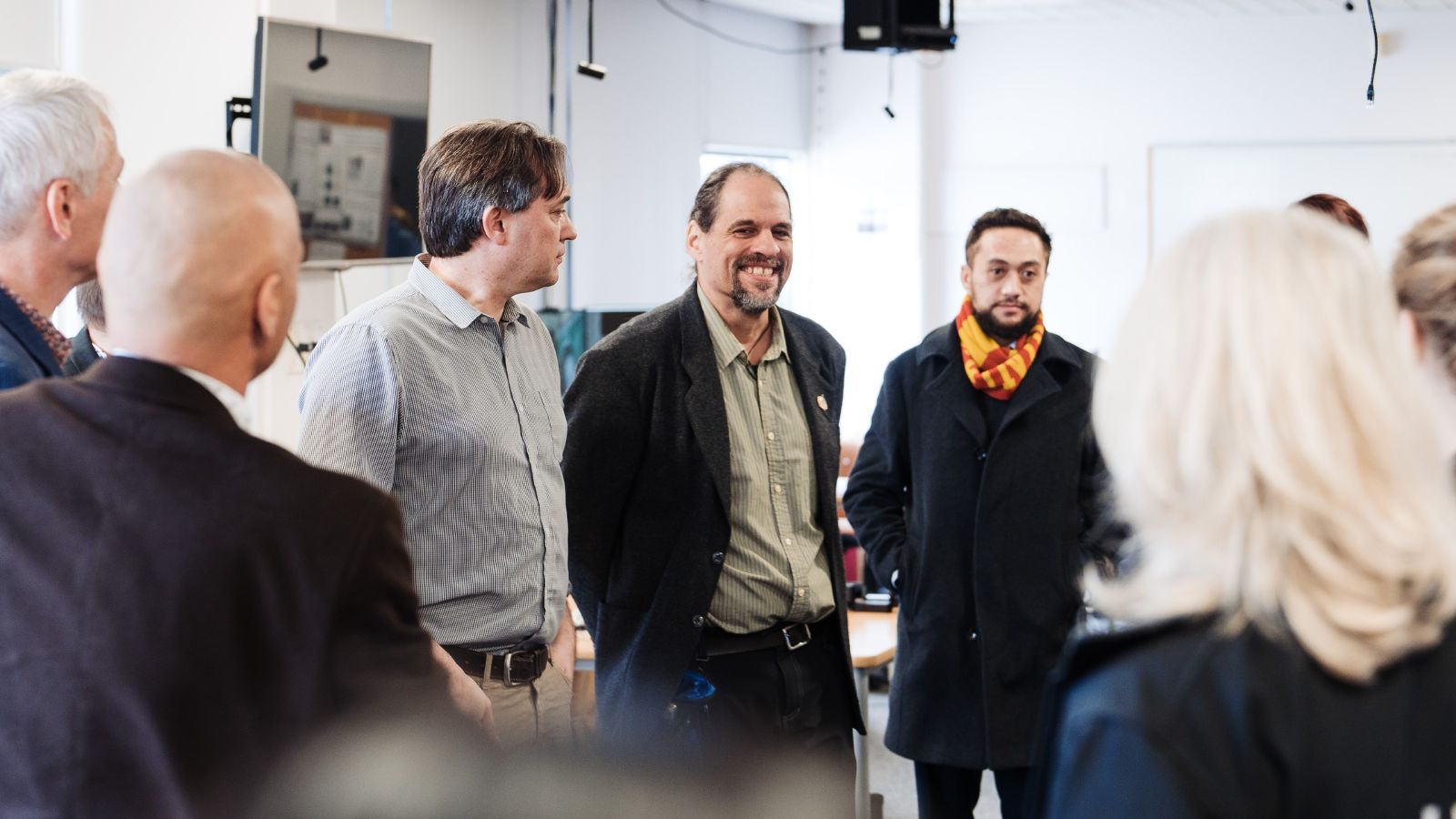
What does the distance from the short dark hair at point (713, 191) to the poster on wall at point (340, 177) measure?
207cm

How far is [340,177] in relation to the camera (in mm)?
4836

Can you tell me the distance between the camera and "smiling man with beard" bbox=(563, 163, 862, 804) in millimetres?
2730

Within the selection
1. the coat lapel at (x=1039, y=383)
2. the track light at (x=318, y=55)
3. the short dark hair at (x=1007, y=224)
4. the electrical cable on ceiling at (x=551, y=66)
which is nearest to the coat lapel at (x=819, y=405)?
the coat lapel at (x=1039, y=383)

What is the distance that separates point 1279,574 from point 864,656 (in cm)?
273

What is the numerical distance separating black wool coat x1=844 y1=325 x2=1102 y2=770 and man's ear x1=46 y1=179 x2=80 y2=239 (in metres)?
1.92

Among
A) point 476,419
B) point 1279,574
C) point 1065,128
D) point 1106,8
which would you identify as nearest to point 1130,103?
point 1065,128

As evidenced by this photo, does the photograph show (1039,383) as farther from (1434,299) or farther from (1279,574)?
(1279,574)

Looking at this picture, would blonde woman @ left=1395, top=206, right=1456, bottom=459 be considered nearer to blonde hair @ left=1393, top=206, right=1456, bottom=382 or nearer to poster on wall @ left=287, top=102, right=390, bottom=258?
blonde hair @ left=1393, top=206, right=1456, bottom=382

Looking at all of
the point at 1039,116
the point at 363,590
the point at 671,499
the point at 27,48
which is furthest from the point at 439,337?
the point at 1039,116

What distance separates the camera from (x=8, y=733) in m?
1.29

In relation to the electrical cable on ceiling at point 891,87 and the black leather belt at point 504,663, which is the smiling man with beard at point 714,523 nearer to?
the black leather belt at point 504,663

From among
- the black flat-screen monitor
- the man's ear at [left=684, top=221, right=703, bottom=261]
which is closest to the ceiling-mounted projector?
the black flat-screen monitor

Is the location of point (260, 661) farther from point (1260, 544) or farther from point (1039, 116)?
point (1039, 116)

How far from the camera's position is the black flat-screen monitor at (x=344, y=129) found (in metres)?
4.52
